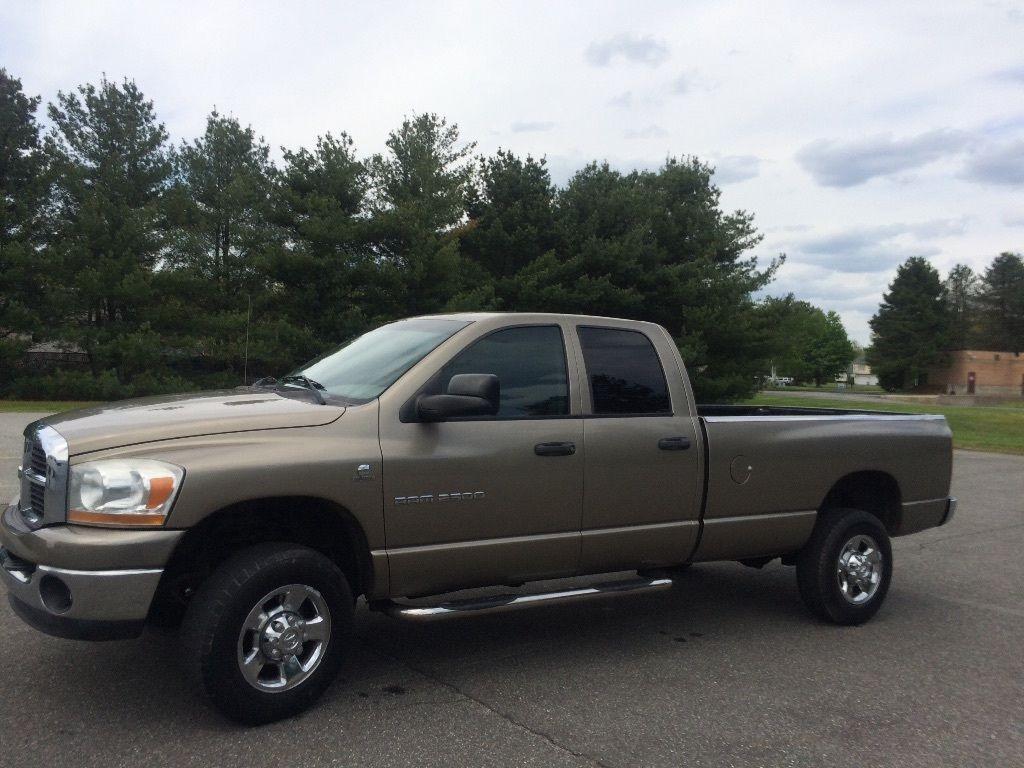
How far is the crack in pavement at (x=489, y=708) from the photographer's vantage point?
148 inches

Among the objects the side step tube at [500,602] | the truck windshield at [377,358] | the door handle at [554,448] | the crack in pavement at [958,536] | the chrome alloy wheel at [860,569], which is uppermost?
the truck windshield at [377,358]

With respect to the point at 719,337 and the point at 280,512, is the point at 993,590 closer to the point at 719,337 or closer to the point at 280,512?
the point at 280,512

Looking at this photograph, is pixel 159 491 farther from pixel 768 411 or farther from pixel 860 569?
pixel 768 411

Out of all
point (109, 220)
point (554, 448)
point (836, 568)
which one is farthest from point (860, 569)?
point (109, 220)

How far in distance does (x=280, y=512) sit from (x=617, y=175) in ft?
Result: 117

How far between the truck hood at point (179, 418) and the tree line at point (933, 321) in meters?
101

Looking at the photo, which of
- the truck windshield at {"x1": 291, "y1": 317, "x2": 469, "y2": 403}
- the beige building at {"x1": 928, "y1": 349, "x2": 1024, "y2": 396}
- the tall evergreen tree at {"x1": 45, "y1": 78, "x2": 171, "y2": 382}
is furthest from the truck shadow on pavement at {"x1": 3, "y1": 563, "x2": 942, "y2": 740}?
the beige building at {"x1": 928, "y1": 349, "x2": 1024, "y2": 396}

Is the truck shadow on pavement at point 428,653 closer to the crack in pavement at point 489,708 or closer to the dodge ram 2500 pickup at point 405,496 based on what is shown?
the crack in pavement at point 489,708

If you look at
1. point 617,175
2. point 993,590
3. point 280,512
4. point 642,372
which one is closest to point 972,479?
point 993,590

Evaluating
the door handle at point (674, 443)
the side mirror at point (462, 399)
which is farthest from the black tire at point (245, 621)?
the door handle at point (674, 443)

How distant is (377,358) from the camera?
493 centimetres

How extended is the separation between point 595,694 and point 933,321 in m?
100

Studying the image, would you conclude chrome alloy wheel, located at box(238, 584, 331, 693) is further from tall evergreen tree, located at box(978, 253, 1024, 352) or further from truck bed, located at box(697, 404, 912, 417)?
tall evergreen tree, located at box(978, 253, 1024, 352)

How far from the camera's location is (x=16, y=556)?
3977 mm
